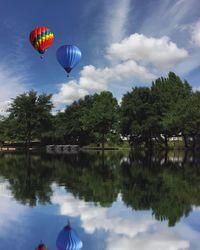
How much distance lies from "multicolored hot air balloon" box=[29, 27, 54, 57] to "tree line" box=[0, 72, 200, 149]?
36848mm

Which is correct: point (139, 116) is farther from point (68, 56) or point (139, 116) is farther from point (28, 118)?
point (68, 56)

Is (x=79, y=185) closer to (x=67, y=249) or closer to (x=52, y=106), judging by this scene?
(x=67, y=249)

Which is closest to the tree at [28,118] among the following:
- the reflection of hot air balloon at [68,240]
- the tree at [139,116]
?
the tree at [139,116]

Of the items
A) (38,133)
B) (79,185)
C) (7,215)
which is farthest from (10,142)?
(7,215)

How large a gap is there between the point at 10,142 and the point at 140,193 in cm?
7795

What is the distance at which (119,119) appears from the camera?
272 ft

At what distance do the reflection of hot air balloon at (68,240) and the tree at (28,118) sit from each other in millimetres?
74853

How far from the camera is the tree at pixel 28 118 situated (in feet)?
276

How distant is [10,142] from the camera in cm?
9125

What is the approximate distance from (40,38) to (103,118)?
1788 inches

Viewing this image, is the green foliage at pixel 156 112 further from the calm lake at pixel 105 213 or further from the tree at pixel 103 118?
the calm lake at pixel 105 213

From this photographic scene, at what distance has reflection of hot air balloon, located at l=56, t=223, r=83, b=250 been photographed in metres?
8.55

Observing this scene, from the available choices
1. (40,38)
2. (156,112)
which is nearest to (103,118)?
(156,112)

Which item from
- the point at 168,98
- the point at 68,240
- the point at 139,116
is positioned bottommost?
the point at 68,240
